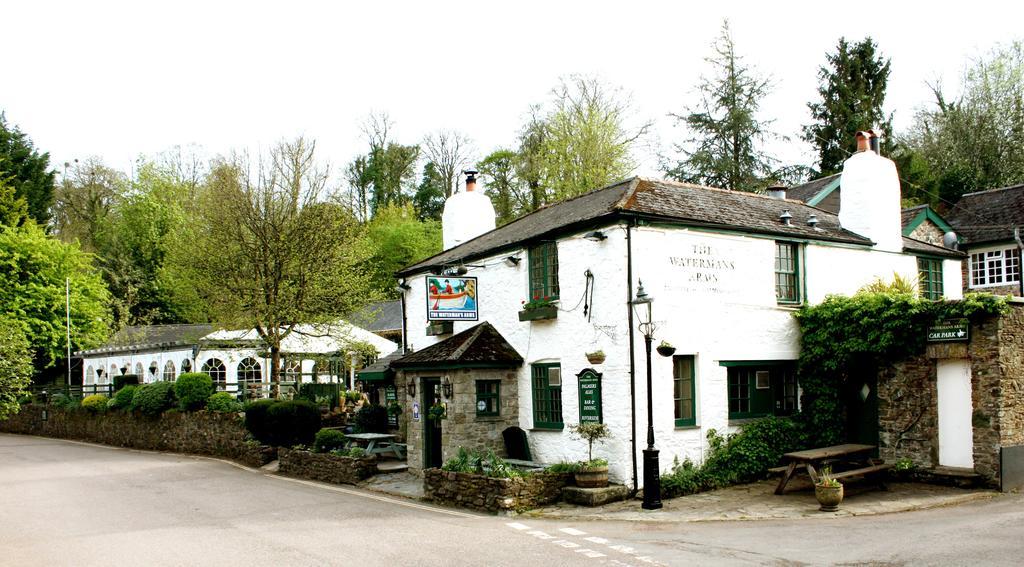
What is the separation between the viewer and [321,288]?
28797 mm

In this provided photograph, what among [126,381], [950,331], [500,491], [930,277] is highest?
[930,277]

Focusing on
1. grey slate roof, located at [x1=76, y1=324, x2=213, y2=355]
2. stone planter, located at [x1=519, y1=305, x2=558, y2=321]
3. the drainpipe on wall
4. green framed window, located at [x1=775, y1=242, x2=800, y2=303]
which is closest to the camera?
the drainpipe on wall

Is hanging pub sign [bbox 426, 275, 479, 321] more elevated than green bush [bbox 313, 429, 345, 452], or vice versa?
hanging pub sign [bbox 426, 275, 479, 321]

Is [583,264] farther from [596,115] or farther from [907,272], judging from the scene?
[596,115]

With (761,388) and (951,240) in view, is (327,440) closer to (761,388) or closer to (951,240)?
(761,388)

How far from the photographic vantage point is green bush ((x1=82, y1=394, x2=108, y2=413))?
3334 cm

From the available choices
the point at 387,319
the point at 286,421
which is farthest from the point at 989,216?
the point at 387,319

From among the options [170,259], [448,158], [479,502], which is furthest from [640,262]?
[448,158]

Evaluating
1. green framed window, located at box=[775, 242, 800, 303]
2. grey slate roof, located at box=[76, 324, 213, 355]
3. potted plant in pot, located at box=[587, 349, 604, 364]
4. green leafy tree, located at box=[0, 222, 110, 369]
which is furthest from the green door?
green leafy tree, located at box=[0, 222, 110, 369]

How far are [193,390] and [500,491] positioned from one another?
1675cm

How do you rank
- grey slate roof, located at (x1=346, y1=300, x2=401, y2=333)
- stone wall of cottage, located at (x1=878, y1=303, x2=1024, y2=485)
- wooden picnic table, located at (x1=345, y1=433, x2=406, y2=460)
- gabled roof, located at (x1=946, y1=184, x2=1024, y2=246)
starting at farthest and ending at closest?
grey slate roof, located at (x1=346, y1=300, x2=401, y2=333), gabled roof, located at (x1=946, y1=184, x2=1024, y2=246), wooden picnic table, located at (x1=345, y1=433, x2=406, y2=460), stone wall of cottage, located at (x1=878, y1=303, x2=1024, y2=485)

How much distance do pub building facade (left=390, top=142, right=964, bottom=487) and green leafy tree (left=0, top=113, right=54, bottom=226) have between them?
130 feet

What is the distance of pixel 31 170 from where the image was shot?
50781 millimetres

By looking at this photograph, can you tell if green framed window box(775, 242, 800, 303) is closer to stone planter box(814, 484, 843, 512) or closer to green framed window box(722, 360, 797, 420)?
green framed window box(722, 360, 797, 420)
